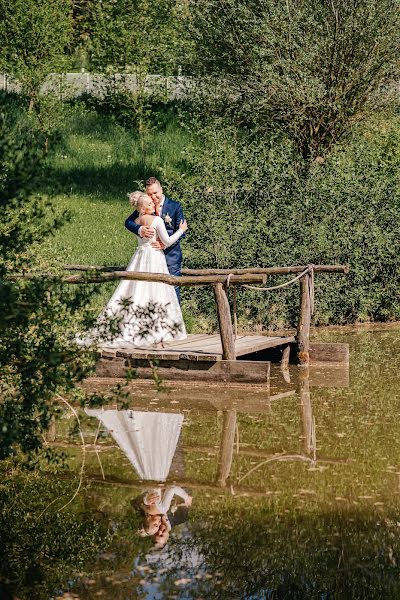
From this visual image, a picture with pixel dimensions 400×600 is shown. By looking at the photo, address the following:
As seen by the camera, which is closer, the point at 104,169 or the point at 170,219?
the point at 170,219

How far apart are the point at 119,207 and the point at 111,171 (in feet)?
13.7

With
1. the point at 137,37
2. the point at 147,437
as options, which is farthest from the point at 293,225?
the point at 137,37

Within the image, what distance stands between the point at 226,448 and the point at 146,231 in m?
4.99

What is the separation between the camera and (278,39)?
98.2 feet

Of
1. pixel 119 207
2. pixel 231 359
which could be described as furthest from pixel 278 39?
pixel 231 359

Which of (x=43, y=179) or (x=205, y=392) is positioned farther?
(x=205, y=392)

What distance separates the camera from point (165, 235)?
1633 centimetres

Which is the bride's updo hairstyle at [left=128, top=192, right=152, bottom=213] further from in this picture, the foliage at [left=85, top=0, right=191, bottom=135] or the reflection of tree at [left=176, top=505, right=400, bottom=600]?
the foliage at [left=85, top=0, right=191, bottom=135]

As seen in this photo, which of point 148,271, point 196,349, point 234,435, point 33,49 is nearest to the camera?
point 234,435

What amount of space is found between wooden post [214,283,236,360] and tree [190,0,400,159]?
14.6m

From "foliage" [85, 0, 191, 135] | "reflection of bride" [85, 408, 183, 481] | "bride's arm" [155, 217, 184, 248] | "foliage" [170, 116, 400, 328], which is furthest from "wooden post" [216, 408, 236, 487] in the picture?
"foliage" [85, 0, 191, 135]

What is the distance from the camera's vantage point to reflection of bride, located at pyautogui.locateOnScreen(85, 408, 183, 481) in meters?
11.1

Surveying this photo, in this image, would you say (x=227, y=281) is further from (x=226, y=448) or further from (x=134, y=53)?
(x=134, y=53)

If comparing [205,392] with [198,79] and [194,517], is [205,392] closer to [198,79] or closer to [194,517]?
[194,517]
